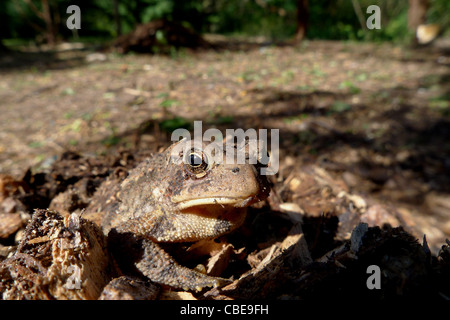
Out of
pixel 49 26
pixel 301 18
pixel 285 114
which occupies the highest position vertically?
pixel 301 18

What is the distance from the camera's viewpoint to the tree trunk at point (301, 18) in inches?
493

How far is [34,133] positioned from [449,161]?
6.13 meters

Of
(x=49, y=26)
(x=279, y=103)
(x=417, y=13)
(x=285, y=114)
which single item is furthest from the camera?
(x=49, y=26)

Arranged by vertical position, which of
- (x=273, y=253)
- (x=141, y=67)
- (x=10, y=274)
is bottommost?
(x=273, y=253)

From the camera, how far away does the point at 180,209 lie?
1.51 meters

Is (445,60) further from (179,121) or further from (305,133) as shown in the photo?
(179,121)

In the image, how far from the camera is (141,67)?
792 centimetres

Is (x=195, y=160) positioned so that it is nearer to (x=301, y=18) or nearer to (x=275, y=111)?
(x=275, y=111)

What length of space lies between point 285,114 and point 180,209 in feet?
12.5

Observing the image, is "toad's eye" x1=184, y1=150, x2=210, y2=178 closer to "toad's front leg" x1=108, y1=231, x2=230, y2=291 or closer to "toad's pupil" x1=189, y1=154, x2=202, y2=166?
"toad's pupil" x1=189, y1=154, x2=202, y2=166

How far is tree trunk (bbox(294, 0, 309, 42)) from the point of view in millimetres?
12523

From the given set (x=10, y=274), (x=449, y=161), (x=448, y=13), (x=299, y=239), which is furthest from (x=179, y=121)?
(x=448, y=13)

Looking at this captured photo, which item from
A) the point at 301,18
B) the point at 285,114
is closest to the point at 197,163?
the point at 285,114

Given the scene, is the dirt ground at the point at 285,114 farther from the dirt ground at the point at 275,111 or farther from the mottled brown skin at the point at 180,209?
the mottled brown skin at the point at 180,209
